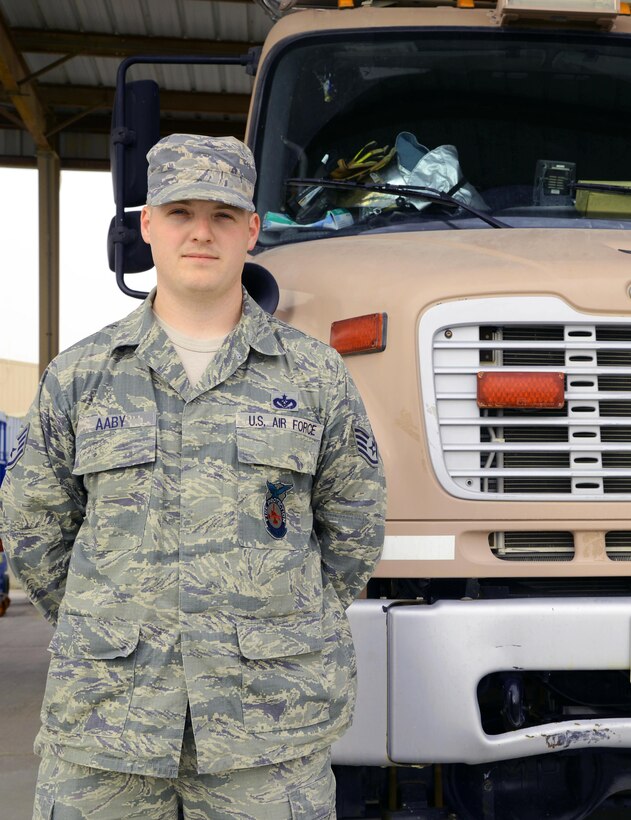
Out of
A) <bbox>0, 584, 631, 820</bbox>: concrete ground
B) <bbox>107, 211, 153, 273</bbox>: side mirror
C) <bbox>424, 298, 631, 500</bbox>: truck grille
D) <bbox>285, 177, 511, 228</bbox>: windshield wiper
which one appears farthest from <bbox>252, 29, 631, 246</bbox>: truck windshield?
<bbox>0, 584, 631, 820</bbox>: concrete ground

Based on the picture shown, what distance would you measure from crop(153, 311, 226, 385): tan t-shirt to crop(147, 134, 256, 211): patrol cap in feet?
0.89

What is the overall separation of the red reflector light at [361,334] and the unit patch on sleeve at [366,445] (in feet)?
2.20

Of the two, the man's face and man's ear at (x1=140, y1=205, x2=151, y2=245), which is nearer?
the man's face

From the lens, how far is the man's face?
232 cm

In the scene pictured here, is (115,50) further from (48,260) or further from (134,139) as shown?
(134,139)

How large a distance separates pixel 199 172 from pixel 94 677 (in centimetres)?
102

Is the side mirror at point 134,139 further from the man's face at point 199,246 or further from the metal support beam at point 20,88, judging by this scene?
the metal support beam at point 20,88

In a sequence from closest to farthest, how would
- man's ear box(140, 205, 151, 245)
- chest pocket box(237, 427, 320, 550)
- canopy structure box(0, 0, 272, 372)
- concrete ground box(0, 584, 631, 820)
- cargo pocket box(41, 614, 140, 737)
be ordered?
1. cargo pocket box(41, 614, 140, 737)
2. chest pocket box(237, 427, 320, 550)
3. man's ear box(140, 205, 151, 245)
4. concrete ground box(0, 584, 631, 820)
5. canopy structure box(0, 0, 272, 372)

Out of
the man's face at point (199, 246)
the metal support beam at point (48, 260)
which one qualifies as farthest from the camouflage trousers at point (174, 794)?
the metal support beam at point (48, 260)

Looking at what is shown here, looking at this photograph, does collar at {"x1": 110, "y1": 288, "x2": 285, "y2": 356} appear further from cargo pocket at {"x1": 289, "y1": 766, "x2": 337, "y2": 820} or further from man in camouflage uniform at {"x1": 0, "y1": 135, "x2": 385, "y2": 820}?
cargo pocket at {"x1": 289, "y1": 766, "x2": 337, "y2": 820}

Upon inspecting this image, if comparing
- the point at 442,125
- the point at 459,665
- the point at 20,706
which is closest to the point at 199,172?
the point at 459,665

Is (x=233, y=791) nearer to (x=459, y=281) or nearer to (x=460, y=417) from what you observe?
(x=460, y=417)

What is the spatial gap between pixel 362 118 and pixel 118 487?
2.40 meters

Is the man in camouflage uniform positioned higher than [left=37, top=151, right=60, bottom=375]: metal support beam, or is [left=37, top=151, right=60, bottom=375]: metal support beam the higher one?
[left=37, top=151, right=60, bottom=375]: metal support beam
